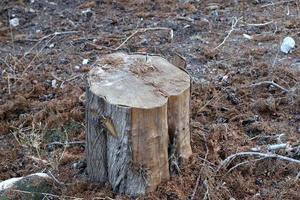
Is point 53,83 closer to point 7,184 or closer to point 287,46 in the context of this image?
point 7,184

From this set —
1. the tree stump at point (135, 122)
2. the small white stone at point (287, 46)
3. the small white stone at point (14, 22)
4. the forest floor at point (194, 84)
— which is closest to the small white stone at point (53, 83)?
the forest floor at point (194, 84)

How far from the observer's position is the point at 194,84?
3.64m

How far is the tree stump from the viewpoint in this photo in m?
2.29

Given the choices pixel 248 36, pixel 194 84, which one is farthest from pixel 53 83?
pixel 248 36

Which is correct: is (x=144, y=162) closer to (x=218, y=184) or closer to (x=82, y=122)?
(x=218, y=184)

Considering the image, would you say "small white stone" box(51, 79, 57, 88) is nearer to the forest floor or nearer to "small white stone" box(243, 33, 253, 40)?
the forest floor

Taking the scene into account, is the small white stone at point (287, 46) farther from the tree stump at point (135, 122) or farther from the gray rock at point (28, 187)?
the gray rock at point (28, 187)

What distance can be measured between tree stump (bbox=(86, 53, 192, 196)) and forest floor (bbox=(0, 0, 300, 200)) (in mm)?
87

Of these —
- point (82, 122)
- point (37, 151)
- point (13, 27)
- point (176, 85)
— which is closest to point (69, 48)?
point (13, 27)

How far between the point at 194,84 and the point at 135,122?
1437 millimetres

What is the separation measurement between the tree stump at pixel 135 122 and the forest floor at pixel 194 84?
87 mm

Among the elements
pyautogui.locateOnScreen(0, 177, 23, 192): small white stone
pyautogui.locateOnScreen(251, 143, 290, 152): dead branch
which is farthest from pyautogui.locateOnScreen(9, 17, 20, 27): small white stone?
pyautogui.locateOnScreen(251, 143, 290, 152): dead branch

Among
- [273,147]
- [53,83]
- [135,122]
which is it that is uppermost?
[135,122]

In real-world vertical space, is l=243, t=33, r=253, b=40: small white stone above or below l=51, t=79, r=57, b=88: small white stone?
above
